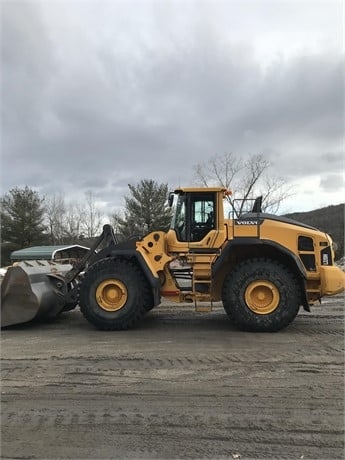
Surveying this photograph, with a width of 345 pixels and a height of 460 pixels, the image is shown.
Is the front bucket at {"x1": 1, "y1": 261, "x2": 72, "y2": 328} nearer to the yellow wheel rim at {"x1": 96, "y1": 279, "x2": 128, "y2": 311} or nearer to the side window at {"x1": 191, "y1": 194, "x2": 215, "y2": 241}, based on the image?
the yellow wheel rim at {"x1": 96, "y1": 279, "x2": 128, "y2": 311}

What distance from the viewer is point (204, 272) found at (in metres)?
8.74

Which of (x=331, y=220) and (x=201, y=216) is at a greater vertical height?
(x=331, y=220)

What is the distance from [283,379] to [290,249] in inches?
129

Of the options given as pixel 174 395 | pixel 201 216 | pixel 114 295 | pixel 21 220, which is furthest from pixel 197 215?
pixel 21 220

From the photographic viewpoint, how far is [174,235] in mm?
9000

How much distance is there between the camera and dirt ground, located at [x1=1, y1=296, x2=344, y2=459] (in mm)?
3855

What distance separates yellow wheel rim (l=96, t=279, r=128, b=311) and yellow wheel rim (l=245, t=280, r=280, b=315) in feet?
7.29

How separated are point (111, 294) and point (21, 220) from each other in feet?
131

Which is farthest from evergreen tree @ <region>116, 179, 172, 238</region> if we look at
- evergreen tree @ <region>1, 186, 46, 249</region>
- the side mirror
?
the side mirror

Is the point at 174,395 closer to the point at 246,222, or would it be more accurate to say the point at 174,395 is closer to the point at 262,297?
the point at 262,297

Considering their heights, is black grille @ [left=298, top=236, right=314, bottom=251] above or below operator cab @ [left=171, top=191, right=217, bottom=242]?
below

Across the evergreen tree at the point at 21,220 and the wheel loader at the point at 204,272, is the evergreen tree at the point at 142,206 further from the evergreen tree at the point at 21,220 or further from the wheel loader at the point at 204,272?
the wheel loader at the point at 204,272

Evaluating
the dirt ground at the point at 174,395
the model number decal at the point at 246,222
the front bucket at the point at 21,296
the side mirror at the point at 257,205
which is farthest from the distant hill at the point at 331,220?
the dirt ground at the point at 174,395

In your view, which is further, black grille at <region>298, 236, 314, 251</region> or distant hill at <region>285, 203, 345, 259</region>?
distant hill at <region>285, 203, 345, 259</region>
